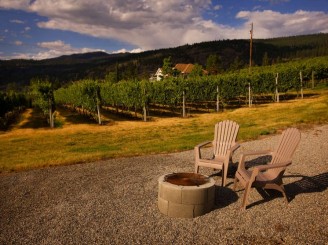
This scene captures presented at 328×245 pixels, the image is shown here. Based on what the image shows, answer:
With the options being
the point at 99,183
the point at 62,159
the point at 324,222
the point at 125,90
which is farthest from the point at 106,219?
the point at 125,90

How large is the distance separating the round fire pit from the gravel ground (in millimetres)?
136

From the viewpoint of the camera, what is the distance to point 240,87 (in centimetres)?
3147

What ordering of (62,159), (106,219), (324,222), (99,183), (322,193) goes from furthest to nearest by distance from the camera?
(62,159), (99,183), (322,193), (106,219), (324,222)

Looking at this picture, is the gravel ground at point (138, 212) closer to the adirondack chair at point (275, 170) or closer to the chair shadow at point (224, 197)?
the chair shadow at point (224, 197)

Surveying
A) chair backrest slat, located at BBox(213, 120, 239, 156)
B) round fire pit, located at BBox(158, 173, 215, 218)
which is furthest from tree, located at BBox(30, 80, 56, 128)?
round fire pit, located at BBox(158, 173, 215, 218)

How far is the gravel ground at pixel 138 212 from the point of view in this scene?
14.9 ft

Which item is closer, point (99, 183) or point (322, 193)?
point (322, 193)

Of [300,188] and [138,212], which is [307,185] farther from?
[138,212]

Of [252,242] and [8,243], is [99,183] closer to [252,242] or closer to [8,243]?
[8,243]

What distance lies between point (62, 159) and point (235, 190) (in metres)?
6.46

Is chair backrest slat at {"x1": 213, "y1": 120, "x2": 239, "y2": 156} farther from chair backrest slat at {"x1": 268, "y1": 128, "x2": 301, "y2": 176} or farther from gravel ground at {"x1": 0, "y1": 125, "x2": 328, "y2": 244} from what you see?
chair backrest slat at {"x1": 268, "y1": 128, "x2": 301, "y2": 176}

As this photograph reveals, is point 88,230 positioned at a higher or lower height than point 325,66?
lower

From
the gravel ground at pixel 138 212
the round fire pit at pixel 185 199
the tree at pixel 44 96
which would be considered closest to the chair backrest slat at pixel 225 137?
the gravel ground at pixel 138 212

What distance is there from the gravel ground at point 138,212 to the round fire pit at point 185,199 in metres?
0.14
